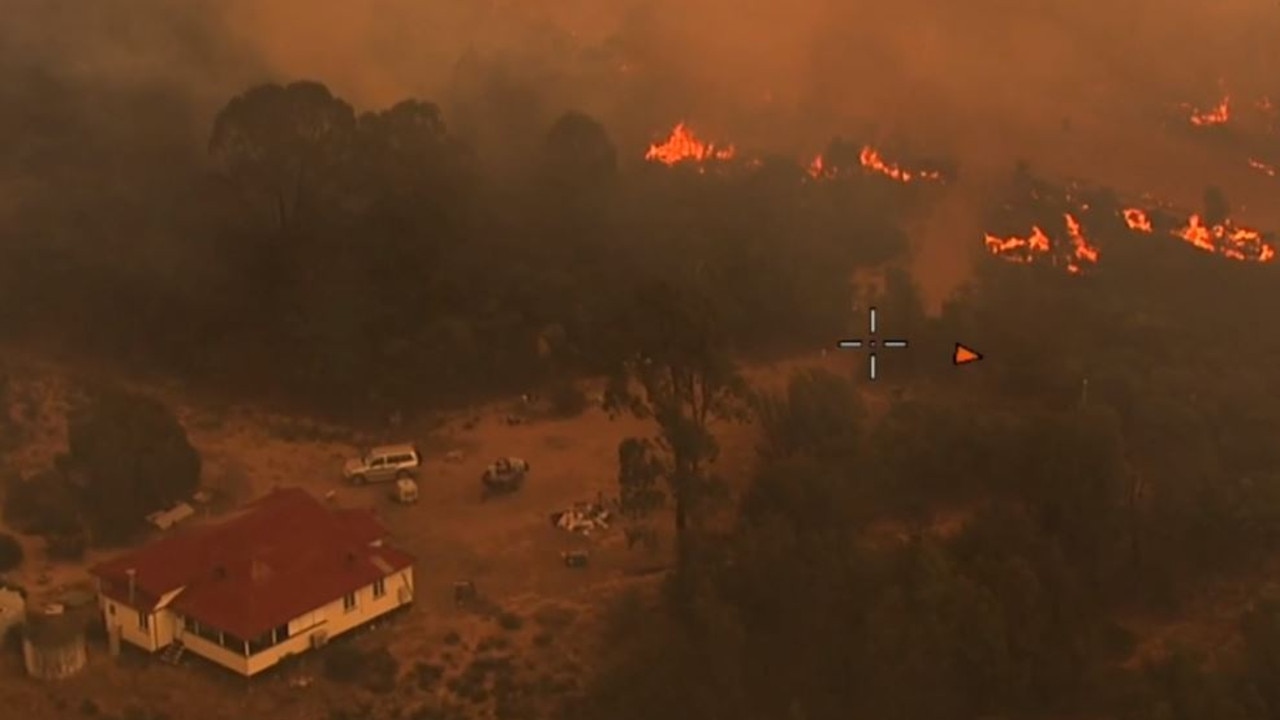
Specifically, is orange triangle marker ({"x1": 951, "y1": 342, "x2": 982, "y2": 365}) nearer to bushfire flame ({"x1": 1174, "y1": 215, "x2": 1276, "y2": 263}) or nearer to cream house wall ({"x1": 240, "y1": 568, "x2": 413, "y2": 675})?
bushfire flame ({"x1": 1174, "y1": 215, "x2": 1276, "y2": 263})

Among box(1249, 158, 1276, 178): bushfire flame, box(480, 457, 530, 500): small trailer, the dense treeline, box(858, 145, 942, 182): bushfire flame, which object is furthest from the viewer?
box(1249, 158, 1276, 178): bushfire flame

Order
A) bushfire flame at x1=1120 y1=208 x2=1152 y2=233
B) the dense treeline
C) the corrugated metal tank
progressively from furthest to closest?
bushfire flame at x1=1120 y1=208 x2=1152 y2=233, the dense treeline, the corrugated metal tank

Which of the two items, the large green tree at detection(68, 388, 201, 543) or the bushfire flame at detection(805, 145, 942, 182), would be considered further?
the bushfire flame at detection(805, 145, 942, 182)

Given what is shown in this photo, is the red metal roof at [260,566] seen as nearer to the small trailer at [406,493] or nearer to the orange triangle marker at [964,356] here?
the small trailer at [406,493]

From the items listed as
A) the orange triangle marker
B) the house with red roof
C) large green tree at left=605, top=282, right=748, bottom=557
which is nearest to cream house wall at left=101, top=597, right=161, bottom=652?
the house with red roof

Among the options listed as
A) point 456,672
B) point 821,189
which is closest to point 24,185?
point 821,189
